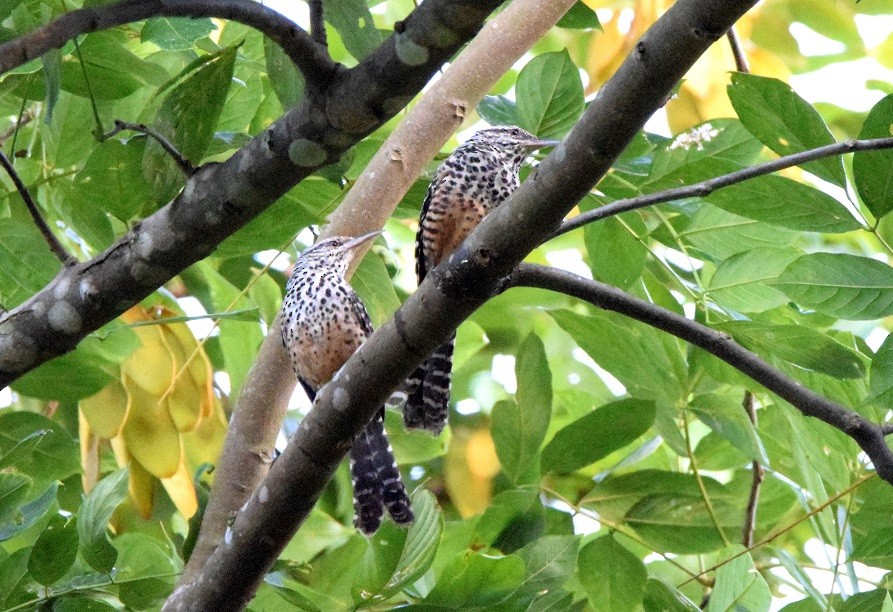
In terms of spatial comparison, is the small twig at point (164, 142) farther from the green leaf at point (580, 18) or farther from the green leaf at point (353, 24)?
the green leaf at point (580, 18)

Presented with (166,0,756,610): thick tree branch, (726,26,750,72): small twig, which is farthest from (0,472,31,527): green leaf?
(726,26,750,72): small twig

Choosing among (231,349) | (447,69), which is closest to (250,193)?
(447,69)

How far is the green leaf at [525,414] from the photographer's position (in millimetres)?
2443

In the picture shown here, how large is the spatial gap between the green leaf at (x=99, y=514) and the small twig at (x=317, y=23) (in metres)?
0.89

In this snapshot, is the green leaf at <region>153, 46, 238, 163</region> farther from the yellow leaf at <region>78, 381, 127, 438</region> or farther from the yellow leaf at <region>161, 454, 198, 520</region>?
the yellow leaf at <region>161, 454, 198, 520</region>

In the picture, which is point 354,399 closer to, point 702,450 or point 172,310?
point 172,310

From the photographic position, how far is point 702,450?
2854 mm

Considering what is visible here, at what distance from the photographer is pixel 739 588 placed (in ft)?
6.27

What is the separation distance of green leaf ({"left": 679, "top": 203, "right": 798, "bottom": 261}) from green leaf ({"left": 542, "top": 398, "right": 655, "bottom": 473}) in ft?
1.26

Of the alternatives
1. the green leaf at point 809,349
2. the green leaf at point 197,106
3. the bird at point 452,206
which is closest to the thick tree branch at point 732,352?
the green leaf at point 809,349

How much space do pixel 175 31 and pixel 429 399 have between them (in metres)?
1.20

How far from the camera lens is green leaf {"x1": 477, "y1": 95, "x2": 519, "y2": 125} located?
8.16ft

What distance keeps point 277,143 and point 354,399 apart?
41cm

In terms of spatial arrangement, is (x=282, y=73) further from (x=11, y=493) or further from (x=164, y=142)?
(x=11, y=493)
